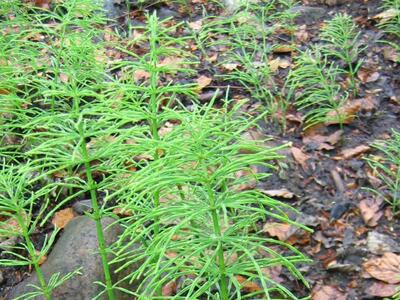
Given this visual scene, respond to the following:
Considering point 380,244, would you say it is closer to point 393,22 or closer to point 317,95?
point 317,95

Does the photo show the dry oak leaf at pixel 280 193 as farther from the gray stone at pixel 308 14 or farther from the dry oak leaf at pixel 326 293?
the gray stone at pixel 308 14

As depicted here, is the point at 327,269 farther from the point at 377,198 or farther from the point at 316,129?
the point at 316,129

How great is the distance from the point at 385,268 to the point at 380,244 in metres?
0.15

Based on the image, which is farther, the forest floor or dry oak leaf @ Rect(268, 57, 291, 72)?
dry oak leaf @ Rect(268, 57, 291, 72)

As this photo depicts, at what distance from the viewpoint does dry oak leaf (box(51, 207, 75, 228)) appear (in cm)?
293

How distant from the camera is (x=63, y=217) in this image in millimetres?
2965

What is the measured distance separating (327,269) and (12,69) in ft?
6.41

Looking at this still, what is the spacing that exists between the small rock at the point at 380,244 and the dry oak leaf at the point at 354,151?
0.58m

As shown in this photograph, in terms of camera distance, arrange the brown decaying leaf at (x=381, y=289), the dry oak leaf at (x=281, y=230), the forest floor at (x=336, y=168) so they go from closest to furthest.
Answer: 1. the brown decaying leaf at (x=381, y=289)
2. the forest floor at (x=336, y=168)
3. the dry oak leaf at (x=281, y=230)

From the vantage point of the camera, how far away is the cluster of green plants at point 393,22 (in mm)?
3807

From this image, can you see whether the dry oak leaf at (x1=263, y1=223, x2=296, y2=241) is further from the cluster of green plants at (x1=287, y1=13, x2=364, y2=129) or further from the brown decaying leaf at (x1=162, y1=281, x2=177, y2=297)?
the cluster of green plants at (x1=287, y1=13, x2=364, y2=129)

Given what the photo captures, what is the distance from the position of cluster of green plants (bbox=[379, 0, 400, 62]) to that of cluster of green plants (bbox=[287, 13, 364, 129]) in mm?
229

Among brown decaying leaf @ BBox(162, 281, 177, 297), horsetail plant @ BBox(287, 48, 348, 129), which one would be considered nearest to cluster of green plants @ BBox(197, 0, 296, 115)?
horsetail plant @ BBox(287, 48, 348, 129)

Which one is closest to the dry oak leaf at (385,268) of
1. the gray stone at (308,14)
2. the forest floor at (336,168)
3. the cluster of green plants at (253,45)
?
the forest floor at (336,168)
